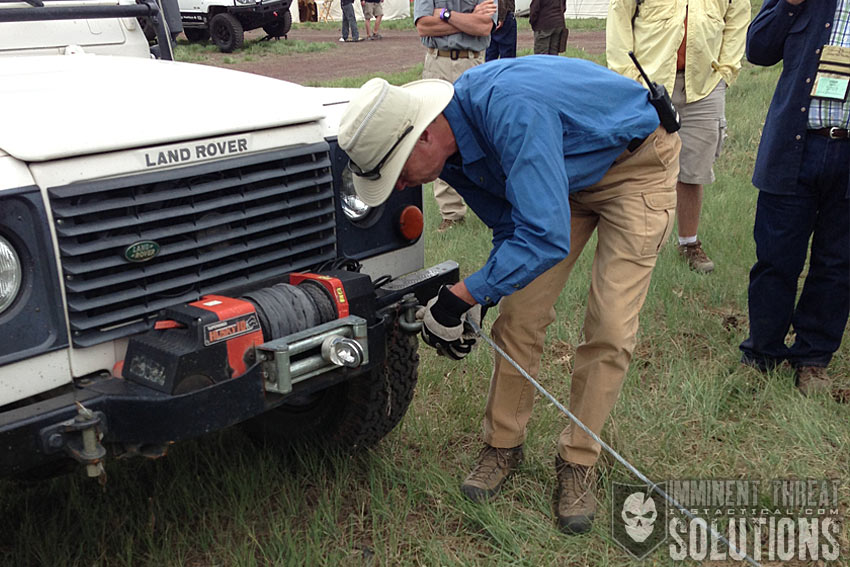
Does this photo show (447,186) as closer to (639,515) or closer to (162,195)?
(639,515)

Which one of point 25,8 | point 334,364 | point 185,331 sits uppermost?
point 25,8

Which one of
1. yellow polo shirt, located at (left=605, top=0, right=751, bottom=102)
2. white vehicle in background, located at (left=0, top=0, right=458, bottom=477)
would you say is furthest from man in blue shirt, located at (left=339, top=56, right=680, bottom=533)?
yellow polo shirt, located at (left=605, top=0, right=751, bottom=102)

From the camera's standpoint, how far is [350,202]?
304 centimetres

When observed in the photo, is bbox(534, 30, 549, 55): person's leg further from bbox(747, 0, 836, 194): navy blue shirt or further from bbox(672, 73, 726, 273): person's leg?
bbox(747, 0, 836, 194): navy blue shirt

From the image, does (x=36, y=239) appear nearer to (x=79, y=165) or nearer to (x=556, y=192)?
(x=79, y=165)


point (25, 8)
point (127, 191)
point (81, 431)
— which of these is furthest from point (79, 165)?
point (25, 8)

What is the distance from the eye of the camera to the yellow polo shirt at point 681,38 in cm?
514

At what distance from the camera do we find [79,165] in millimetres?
Answer: 2297

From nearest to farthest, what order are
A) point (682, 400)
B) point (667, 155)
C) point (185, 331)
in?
point (185, 331)
point (667, 155)
point (682, 400)

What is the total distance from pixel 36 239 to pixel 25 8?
64.4 inches

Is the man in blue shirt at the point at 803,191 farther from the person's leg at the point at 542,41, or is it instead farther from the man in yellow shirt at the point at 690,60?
the person's leg at the point at 542,41

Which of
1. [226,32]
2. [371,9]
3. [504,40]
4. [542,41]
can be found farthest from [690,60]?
[371,9]

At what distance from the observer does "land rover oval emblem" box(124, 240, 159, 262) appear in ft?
7.82

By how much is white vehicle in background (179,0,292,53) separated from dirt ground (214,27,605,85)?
2.76 feet
